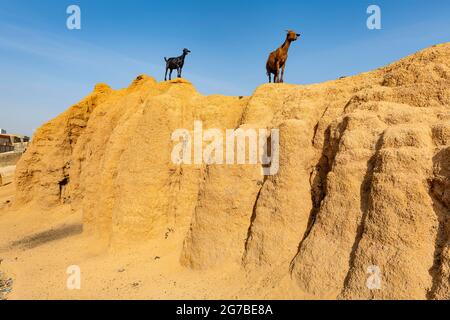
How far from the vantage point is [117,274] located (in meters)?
8.49

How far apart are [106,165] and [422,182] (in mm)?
10320

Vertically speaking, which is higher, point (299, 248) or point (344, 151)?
point (344, 151)

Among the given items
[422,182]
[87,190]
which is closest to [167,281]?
[422,182]

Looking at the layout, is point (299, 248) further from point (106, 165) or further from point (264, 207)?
point (106, 165)

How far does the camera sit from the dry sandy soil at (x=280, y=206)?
5.45 meters

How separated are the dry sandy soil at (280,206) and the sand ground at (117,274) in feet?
0.13

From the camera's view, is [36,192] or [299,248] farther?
[36,192]

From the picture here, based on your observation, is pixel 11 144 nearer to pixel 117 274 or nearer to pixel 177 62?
pixel 177 62

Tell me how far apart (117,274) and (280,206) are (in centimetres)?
461

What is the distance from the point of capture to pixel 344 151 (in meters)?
6.78

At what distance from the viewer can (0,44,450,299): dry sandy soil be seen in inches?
215

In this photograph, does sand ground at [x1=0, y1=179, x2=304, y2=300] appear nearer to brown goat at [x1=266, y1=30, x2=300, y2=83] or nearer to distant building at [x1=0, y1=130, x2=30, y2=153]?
brown goat at [x1=266, y1=30, x2=300, y2=83]

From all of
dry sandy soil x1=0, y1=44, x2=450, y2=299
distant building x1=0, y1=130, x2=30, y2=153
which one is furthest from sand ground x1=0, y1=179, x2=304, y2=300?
distant building x1=0, y1=130, x2=30, y2=153

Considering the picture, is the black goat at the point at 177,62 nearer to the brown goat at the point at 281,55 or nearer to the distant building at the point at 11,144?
the brown goat at the point at 281,55
